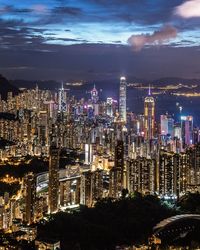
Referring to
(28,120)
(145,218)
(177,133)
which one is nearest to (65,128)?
(28,120)

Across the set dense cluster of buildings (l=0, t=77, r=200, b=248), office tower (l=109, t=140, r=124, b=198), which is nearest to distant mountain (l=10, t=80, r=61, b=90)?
dense cluster of buildings (l=0, t=77, r=200, b=248)

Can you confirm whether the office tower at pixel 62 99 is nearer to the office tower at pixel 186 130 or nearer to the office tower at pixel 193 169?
the office tower at pixel 186 130

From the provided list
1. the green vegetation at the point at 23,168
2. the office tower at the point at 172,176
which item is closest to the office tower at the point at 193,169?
the office tower at the point at 172,176

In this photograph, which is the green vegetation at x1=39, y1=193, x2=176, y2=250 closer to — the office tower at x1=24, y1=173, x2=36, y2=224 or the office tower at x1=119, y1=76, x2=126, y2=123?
the office tower at x1=24, y1=173, x2=36, y2=224

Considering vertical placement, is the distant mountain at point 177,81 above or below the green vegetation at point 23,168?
above

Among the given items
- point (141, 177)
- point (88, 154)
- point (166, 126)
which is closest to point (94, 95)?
point (166, 126)

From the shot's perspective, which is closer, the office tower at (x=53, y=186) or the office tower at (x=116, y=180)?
the office tower at (x=53, y=186)

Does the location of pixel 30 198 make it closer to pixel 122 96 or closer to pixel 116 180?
pixel 116 180
